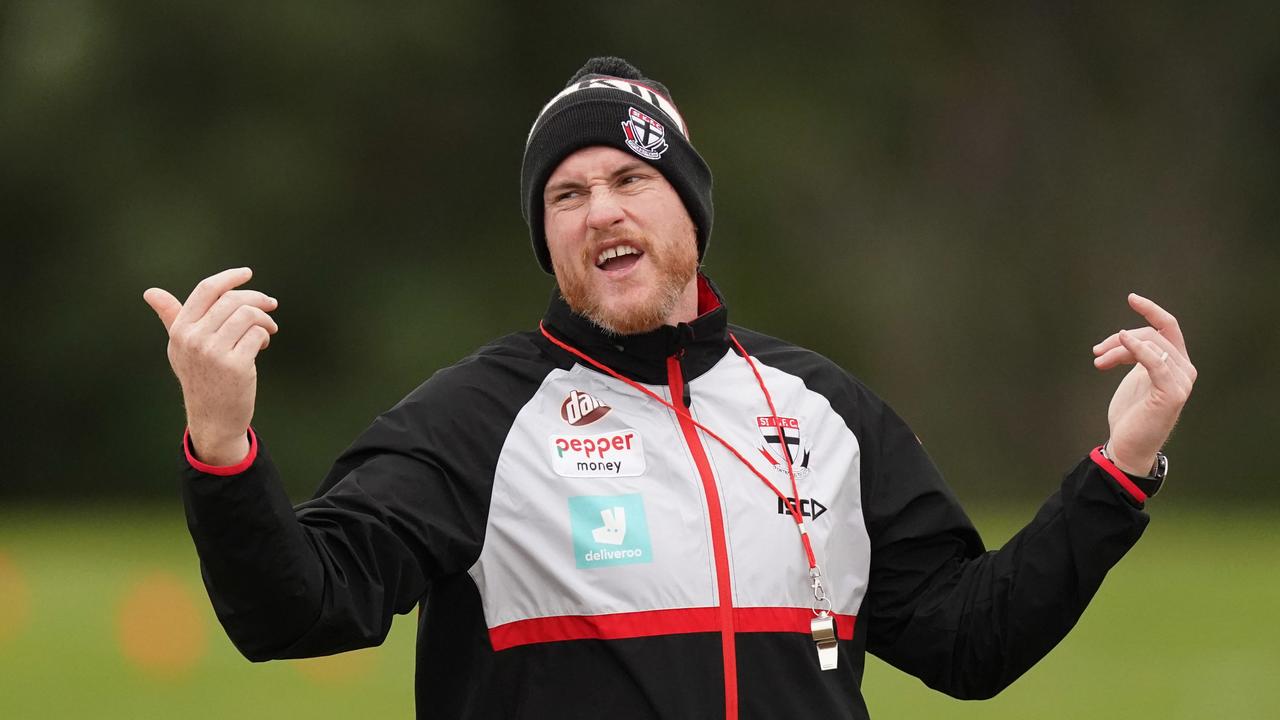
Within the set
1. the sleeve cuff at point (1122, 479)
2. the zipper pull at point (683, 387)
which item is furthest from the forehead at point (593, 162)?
the sleeve cuff at point (1122, 479)

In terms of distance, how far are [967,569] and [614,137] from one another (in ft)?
3.60

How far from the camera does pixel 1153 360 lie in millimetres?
3133

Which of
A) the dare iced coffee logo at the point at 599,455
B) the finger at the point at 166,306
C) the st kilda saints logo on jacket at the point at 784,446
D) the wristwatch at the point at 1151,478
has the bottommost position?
the wristwatch at the point at 1151,478

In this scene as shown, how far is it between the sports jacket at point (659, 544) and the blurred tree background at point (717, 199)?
12.9 meters

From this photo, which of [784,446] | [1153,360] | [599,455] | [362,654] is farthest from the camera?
[362,654]

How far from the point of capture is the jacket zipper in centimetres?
310

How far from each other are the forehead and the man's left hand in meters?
1.00

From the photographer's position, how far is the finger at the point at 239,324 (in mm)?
2582

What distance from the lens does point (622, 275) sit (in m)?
3.46

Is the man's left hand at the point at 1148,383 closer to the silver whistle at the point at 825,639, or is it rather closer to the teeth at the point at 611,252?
the silver whistle at the point at 825,639

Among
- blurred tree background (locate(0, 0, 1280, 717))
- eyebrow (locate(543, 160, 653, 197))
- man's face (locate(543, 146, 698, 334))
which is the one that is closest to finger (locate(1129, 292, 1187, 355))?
man's face (locate(543, 146, 698, 334))

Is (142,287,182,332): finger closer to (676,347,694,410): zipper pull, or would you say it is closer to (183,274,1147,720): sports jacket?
(183,274,1147,720): sports jacket

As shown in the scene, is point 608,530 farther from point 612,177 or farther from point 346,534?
point 612,177

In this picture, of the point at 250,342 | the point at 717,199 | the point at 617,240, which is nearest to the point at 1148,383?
the point at 617,240
